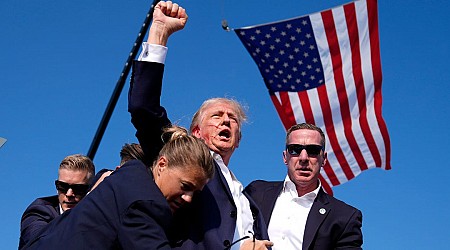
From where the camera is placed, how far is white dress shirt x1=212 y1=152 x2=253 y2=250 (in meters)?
3.59

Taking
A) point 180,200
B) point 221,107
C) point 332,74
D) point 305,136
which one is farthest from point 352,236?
point 332,74

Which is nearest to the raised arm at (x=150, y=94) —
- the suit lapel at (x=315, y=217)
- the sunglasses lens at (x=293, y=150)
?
the suit lapel at (x=315, y=217)

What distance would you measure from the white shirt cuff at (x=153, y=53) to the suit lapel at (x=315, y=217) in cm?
184

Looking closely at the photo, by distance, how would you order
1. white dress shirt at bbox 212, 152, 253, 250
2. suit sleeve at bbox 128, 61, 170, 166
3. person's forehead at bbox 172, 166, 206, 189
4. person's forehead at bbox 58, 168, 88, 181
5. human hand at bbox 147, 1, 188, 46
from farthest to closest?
person's forehead at bbox 58, 168, 88, 181 < white dress shirt at bbox 212, 152, 253, 250 < human hand at bbox 147, 1, 188, 46 < suit sleeve at bbox 128, 61, 170, 166 < person's forehead at bbox 172, 166, 206, 189

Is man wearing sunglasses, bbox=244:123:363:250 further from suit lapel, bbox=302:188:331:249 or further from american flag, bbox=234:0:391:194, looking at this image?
american flag, bbox=234:0:391:194

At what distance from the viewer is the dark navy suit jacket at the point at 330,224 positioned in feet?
15.0

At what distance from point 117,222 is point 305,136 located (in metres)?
2.55

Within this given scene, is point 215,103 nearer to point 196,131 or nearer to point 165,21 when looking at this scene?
point 196,131

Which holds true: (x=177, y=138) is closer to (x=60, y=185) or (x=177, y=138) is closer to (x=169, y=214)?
(x=169, y=214)

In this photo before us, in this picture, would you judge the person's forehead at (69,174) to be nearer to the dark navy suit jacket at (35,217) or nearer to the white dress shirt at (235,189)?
the dark navy suit jacket at (35,217)

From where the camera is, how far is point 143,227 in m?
2.82

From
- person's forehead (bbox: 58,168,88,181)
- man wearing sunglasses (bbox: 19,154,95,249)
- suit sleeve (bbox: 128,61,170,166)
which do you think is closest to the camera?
suit sleeve (bbox: 128,61,170,166)

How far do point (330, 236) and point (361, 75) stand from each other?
6.46 m

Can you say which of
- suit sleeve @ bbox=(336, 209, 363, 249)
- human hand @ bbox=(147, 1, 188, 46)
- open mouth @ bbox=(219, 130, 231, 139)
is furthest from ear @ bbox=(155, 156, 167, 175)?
suit sleeve @ bbox=(336, 209, 363, 249)
